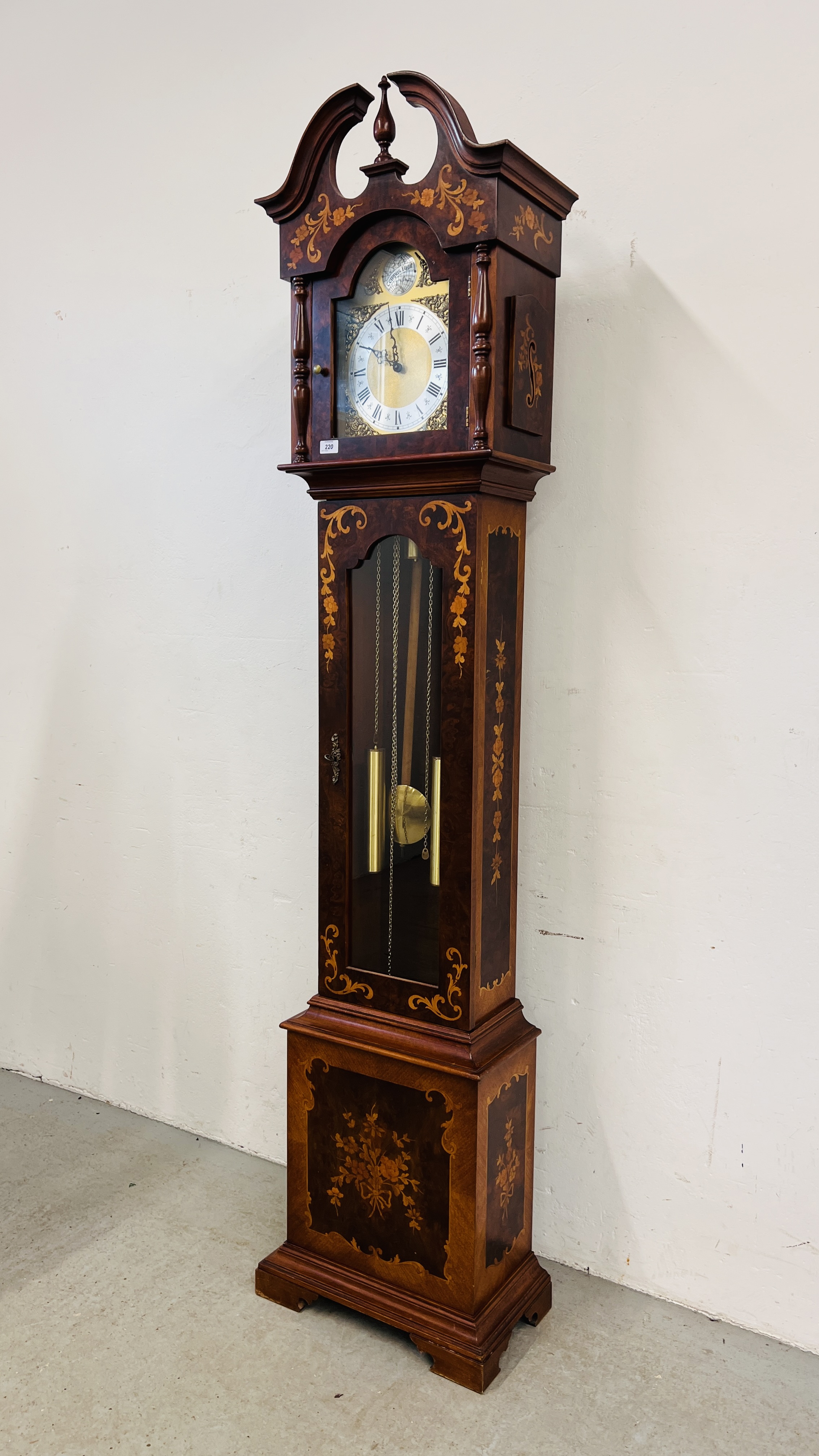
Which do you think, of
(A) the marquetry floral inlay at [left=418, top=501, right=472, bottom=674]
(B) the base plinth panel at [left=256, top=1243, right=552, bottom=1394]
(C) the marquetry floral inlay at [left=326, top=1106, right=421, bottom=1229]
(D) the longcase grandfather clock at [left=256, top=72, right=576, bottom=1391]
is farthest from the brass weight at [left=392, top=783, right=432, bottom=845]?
(B) the base plinth panel at [left=256, top=1243, right=552, bottom=1394]

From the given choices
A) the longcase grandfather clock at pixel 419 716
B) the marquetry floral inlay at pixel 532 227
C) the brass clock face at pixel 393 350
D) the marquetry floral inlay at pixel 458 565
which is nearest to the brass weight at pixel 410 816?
the longcase grandfather clock at pixel 419 716

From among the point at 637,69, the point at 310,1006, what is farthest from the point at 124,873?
the point at 637,69

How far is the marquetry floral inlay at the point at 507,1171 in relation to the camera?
1.78m

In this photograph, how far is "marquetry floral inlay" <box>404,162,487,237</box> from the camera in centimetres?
151

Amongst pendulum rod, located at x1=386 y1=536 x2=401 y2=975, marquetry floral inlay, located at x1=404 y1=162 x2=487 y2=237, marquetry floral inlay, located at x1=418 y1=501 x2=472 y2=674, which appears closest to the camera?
marquetry floral inlay, located at x1=404 y1=162 x2=487 y2=237

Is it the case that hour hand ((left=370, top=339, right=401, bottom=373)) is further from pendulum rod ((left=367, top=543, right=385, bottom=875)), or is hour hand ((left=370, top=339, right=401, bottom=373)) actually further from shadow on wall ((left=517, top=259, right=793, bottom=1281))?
pendulum rod ((left=367, top=543, right=385, bottom=875))

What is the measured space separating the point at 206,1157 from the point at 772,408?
1981mm

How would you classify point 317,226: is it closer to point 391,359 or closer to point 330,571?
point 391,359

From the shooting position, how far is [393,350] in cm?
164

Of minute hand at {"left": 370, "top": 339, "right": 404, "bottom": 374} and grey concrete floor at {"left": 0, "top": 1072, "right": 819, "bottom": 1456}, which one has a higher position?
minute hand at {"left": 370, "top": 339, "right": 404, "bottom": 374}

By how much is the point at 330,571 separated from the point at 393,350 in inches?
14.8

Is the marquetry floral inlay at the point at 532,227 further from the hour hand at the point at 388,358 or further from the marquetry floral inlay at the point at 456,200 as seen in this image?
the hour hand at the point at 388,358

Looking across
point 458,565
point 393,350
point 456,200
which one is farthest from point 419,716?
point 456,200

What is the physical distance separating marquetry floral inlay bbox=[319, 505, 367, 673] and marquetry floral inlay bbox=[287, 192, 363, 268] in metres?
0.40
